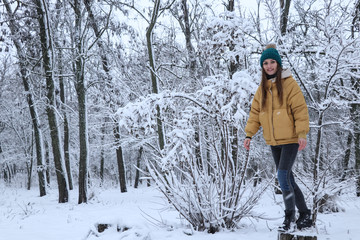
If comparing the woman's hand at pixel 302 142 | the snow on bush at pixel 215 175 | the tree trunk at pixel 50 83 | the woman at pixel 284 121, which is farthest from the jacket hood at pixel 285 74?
the tree trunk at pixel 50 83

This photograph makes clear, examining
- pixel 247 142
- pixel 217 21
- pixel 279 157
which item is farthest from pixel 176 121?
pixel 217 21

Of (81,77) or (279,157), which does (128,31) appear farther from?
(279,157)

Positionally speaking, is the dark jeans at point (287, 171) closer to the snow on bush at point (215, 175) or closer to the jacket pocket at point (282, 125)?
the jacket pocket at point (282, 125)

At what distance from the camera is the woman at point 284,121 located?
2531mm

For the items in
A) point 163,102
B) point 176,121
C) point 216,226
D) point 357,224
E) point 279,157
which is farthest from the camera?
point 163,102

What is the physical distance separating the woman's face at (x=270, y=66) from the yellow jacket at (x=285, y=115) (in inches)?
3.2

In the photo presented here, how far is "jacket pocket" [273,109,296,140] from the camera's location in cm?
255

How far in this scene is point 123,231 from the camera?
3527 mm

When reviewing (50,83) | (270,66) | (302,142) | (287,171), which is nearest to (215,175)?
(287,171)

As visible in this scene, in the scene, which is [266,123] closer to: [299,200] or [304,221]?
[299,200]

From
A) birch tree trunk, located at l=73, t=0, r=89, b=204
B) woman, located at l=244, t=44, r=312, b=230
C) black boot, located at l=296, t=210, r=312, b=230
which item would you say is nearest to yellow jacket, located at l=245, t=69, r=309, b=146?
woman, located at l=244, t=44, r=312, b=230

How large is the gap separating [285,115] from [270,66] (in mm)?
522

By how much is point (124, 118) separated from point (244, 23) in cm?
233

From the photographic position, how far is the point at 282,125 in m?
2.58
